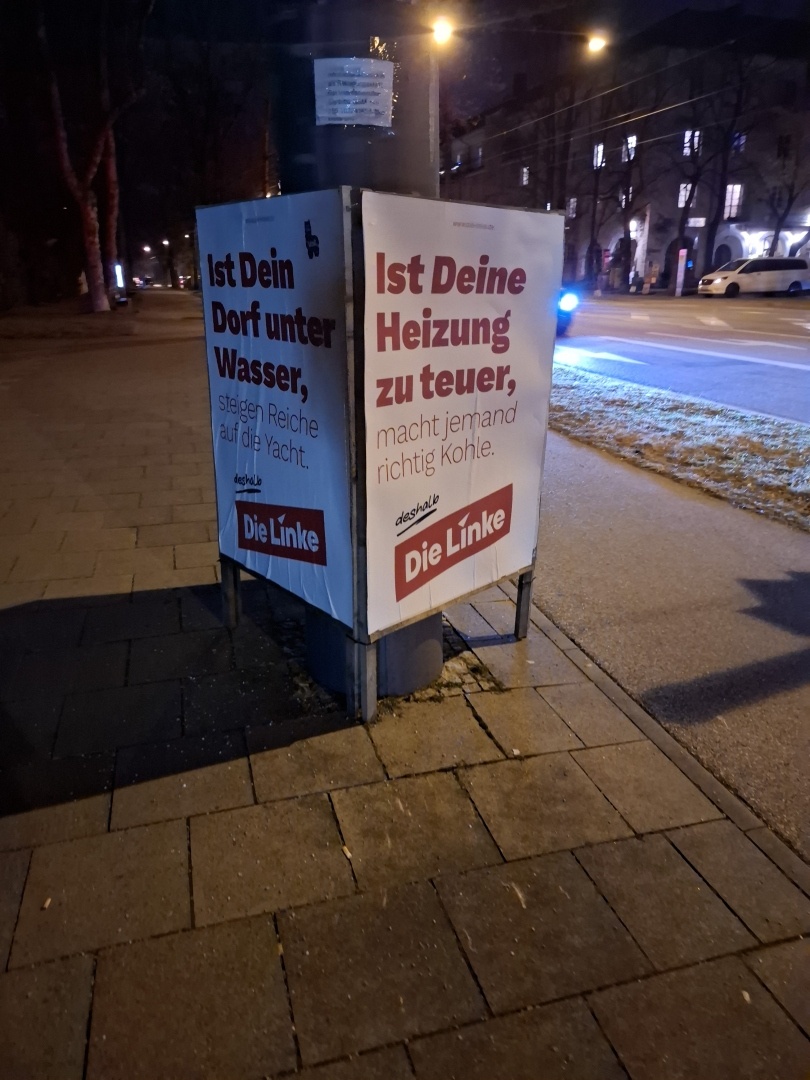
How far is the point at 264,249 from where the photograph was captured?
292 cm

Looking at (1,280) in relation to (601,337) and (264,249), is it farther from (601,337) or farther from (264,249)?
(264,249)

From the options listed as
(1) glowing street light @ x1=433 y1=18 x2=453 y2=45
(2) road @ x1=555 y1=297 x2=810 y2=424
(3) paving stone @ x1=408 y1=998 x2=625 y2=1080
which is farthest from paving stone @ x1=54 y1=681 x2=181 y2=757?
(2) road @ x1=555 y1=297 x2=810 y2=424

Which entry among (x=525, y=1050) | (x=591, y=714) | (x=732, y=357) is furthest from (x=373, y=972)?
(x=732, y=357)

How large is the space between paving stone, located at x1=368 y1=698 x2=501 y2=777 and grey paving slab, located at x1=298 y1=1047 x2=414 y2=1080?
1103mm

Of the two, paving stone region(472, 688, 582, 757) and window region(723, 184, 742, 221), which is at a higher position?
window region(723, 184, 742, 221)

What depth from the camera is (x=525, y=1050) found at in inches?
76.8

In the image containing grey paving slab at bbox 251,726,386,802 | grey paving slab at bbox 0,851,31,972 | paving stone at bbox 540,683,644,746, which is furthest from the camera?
paving stone at bbox 540,683,644,746

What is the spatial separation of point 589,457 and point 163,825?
19.5ft

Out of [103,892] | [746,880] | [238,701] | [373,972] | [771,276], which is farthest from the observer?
[771,276]

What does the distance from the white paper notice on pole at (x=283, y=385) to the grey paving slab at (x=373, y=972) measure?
1.13 meters

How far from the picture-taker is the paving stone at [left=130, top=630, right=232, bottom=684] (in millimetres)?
3623

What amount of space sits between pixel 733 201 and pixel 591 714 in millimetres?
50178

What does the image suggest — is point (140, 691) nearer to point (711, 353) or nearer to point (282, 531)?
point (282, 531)

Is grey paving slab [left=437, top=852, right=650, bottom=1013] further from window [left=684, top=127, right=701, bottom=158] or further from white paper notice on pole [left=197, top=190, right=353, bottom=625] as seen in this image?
window [left=684, top=127, right=701, bottom=158]
